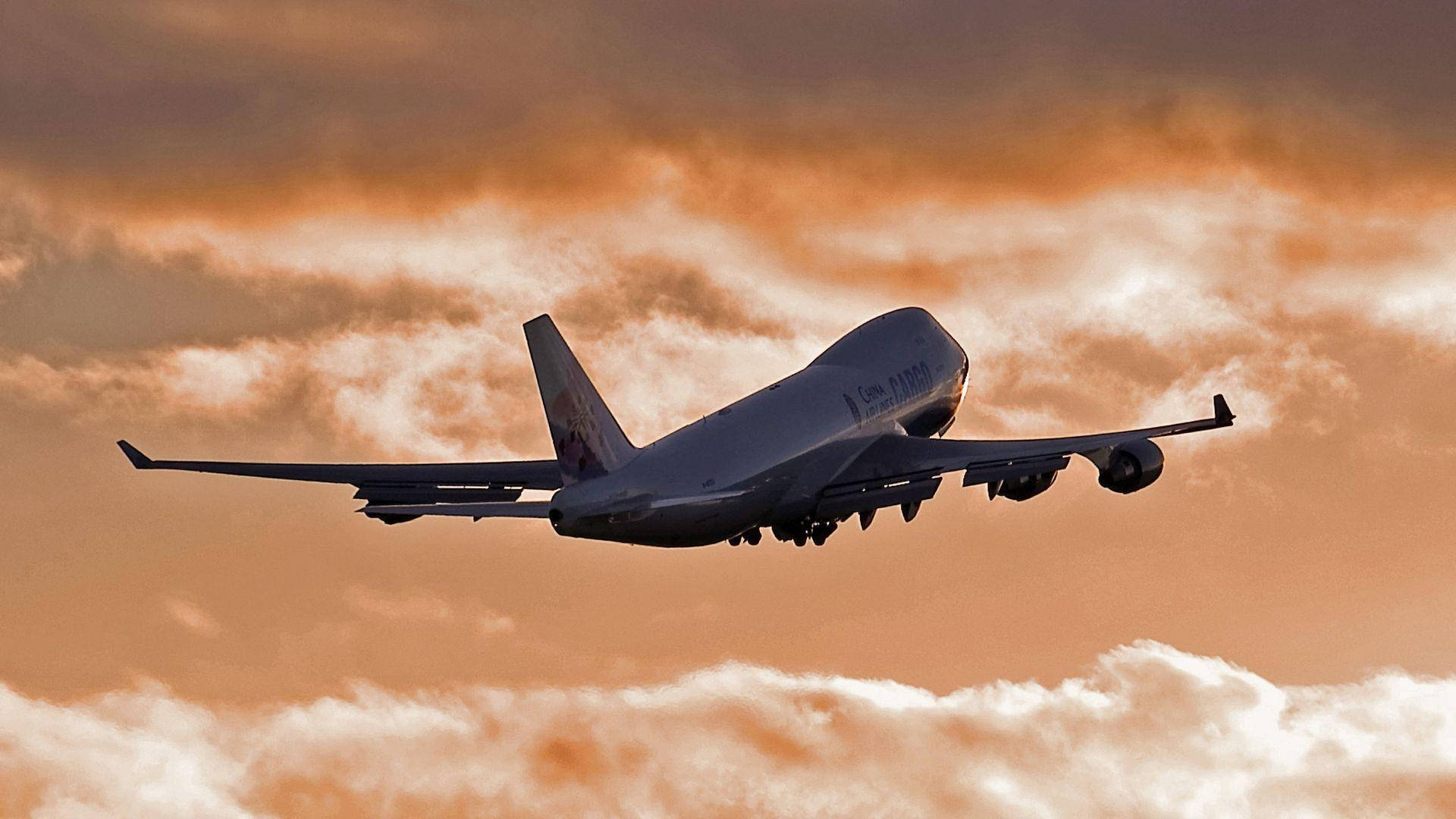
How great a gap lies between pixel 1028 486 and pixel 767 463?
42.7ft

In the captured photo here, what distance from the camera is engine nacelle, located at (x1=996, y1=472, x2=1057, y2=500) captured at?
7556cm

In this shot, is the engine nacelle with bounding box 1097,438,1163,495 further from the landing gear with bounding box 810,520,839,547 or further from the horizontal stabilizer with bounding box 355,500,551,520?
the horizontal stabilizer with bounding box 355,500,551,520

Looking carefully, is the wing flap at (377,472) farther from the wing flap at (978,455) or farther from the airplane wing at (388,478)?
the wing flap at (978,455)

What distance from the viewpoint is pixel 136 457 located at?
7019 centimetres

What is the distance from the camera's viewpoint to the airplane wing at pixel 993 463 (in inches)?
2771

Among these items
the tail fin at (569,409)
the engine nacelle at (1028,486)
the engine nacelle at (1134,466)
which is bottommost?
the tail fin at (569,409)

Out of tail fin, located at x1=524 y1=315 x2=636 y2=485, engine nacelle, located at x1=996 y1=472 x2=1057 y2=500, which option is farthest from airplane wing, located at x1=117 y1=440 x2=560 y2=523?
engine nacelle, located at x1=996 y1=472 x2=1057 y2=500

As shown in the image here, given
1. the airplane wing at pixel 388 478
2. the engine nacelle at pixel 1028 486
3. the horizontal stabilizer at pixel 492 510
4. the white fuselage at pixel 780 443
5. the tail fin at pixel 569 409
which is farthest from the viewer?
the engine nacelle at pixel 1028 486

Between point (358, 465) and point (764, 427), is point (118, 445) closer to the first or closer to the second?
point (358, 465)

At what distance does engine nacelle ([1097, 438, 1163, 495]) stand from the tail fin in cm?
1950

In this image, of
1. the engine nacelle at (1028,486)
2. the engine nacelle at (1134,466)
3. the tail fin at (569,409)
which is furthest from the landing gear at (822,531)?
the tail fin at (569,409)

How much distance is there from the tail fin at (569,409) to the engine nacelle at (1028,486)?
769 inches

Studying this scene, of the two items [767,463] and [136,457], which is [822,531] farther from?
[136,457]

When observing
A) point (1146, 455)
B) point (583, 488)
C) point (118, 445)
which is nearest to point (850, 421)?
point (1146, 455)
